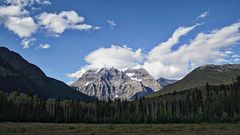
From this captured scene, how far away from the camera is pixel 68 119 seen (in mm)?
159875

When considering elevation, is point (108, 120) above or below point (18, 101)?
below

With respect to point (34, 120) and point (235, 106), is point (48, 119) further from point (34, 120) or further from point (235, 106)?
point (235, 106)

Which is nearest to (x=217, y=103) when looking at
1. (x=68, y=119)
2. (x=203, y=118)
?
(x=203, y=118)

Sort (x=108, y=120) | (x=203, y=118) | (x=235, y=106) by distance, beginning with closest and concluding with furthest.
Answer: (x=203, y=118), (x=235, y=106), (x=108, y=120)

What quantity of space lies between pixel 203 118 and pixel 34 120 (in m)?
82.5

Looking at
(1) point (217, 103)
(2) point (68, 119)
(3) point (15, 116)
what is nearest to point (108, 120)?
(2) point (68, 119)

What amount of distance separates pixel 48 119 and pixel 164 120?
58622 millimetres

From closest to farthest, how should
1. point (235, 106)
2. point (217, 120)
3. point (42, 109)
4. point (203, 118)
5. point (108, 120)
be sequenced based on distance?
point (217, 120) < point (203, 118) < point (235, 106) < point (108, 120) < point (42, 109)

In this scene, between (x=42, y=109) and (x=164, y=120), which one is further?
(x=42, y=109)

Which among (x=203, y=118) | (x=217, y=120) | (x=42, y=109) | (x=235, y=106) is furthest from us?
(x=42, y=109)

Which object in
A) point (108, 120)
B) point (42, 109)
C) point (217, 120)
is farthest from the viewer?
point (42, 109)

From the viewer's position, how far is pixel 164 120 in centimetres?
15388

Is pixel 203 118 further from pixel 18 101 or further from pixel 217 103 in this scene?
pixel 18 101

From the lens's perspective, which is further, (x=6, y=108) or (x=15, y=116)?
(x=6, y=108)
